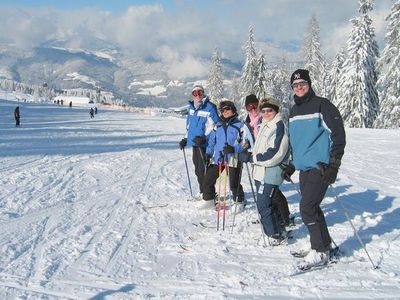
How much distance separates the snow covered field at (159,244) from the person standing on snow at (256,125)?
0.33 m

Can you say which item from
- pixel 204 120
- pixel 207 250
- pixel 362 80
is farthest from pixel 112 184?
pixel 362 80

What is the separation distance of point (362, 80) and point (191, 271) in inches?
1370

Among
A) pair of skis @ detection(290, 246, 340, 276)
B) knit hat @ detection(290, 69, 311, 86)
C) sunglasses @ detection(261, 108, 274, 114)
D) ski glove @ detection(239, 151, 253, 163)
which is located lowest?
pair of skis @ detection(290, 246, 340, 276)

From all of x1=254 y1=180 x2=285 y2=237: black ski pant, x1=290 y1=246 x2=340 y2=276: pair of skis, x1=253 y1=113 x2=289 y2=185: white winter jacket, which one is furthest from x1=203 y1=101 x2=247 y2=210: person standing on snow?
x1=290 y1=246 x2=340 y2=276: pair of skis

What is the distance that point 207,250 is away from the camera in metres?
6.16

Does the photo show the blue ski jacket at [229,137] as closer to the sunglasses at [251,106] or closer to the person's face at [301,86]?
the sunglasses at [251,106]

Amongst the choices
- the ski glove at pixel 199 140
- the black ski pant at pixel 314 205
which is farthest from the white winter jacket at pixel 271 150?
the ski glove at pixel 199 140

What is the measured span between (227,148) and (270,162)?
126cm

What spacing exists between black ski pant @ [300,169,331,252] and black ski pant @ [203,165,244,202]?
8.41 ft

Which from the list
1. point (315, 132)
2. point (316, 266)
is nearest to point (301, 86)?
point (315, 132)

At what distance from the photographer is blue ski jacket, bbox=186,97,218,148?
8.30m

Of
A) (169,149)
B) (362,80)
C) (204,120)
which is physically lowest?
(169,149)

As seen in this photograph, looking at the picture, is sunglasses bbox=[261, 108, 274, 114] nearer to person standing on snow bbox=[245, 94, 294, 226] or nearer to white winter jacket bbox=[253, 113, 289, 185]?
white winter jacket bbox=[253, 113, 289, 185]

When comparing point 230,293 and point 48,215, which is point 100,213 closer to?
point 48,215
